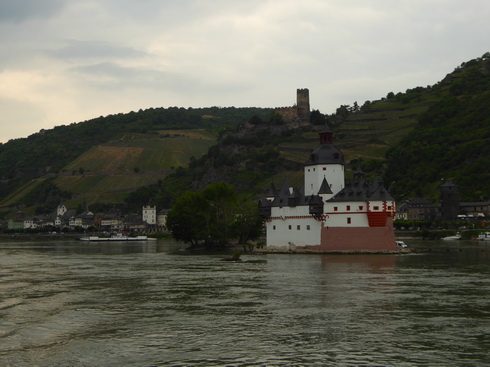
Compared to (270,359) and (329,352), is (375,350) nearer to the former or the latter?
(329,352)

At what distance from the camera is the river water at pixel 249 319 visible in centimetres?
2403

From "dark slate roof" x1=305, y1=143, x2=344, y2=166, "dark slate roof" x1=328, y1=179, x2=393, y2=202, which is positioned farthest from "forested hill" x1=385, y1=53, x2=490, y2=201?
"dark slate roof" x1=328, y1=179, x2=393, y2=202

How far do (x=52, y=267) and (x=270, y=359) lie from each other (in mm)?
48528

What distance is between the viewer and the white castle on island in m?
80.9

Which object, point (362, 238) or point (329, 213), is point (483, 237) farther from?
point (329, 213)

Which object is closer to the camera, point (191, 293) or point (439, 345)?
point (439, 345)

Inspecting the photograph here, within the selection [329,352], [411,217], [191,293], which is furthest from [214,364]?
[411,217]

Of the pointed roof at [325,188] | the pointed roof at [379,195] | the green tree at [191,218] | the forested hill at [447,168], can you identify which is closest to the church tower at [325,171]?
the pointed roof at [325,188]

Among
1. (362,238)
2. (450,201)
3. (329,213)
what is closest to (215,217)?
(329,213)

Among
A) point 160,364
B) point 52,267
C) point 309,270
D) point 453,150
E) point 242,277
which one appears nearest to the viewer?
point 160,364

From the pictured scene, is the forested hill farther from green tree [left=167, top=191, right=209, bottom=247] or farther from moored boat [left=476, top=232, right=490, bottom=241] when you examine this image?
green tree [left=167, top=191, right=209, bottom=247]

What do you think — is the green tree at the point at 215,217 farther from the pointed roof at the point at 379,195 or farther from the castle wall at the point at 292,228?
the pointed roof at the point at 379,195

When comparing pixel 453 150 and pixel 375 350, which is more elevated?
pixel 453 150

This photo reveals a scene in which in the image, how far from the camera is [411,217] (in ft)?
551
